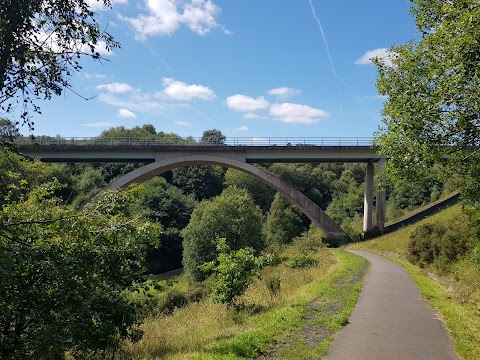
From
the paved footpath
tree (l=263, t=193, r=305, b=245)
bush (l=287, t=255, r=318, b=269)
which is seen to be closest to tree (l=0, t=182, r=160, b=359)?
the paved footpath

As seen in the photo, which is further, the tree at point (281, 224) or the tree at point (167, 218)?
the tree at point (281, 224)

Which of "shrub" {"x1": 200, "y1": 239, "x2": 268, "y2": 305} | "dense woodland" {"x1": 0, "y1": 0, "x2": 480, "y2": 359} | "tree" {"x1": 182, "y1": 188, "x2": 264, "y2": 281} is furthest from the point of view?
"tree" {"x1": 182, "y1": 188, "x2": 264, "y2": 281}

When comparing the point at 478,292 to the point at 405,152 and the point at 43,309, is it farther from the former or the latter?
the point at 43,309

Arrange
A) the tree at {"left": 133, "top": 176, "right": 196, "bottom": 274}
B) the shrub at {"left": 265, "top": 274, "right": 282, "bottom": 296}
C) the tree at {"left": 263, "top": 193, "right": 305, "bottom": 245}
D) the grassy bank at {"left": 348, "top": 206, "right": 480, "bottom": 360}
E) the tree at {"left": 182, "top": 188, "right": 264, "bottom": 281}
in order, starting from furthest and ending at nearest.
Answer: the tree at {"left": 263, "top": 193, "right": 305, "bottom": 245}
the tree at {"left": 133, "top": 176, "right": 196, "bottom": 274}
the tree at {"left": 182, "top": 188, "right": 264, "bottom": 281}
the shrub at {"left": 265, "top": 274, "right": 282, "bottom": 296}
the grassy bank at {"left": 348, "top": 206, "right": 480, "bottom": 360}

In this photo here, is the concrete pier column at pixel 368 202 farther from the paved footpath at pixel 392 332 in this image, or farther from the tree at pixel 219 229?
the paved footpath at pixel 392 332

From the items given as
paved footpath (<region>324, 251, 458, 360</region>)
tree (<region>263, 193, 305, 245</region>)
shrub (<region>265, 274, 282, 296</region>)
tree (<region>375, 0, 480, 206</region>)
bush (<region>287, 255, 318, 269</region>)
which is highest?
tree (<region>375, 0, 480, 206</region>)

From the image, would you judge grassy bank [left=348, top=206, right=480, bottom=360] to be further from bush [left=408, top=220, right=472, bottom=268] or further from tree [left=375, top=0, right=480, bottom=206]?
tree [left=375, top=0, right=480, bottom=206]

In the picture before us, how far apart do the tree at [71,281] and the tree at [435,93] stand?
529 centimetres

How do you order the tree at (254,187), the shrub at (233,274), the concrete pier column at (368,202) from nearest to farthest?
1. the shrub at (233,274)
2. the concrete pier column at (368,202)
3. the tree at (254,187)

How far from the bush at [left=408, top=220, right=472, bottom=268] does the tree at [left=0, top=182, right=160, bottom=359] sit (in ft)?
34.5

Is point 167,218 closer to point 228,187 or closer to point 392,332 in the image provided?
point 228,187

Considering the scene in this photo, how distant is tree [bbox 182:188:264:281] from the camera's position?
28734 millimetres

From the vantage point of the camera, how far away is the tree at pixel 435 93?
598cm

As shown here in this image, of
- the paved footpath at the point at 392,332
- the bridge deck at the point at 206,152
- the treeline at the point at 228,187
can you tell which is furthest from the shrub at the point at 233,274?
the bridge deck at the point at 206,152
